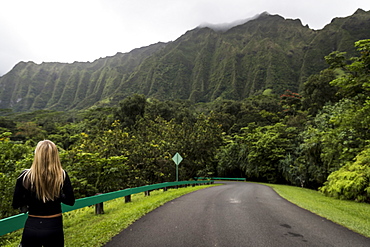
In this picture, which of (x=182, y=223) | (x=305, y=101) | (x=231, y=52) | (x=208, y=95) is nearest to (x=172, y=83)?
(x=208, y=95)

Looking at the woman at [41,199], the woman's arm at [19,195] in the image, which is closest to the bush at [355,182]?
the woman at [41,199]

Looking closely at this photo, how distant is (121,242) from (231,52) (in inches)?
7512

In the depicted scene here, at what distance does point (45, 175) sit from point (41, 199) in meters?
0.28

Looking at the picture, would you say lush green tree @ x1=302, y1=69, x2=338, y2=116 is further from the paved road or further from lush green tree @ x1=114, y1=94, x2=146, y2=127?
the paved road

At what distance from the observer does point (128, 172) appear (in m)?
18.8

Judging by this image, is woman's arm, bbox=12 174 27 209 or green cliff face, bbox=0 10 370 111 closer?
woman's arm, bbox=12 174 27 209

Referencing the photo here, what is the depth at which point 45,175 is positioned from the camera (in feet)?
9.17

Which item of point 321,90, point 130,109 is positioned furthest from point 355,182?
point 130,109

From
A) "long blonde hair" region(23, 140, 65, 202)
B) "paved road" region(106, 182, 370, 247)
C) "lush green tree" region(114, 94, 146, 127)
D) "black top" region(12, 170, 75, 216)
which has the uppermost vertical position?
"lush green tree" region(114, 94, 146, 127)

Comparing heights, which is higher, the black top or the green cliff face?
the green cliff face

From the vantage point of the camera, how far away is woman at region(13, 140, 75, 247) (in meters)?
2.72

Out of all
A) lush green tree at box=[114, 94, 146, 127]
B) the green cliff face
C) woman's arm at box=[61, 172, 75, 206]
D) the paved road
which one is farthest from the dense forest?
the green cliff face

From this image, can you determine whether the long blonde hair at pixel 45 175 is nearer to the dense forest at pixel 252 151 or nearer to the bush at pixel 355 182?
the dense forest at pixel 252 151

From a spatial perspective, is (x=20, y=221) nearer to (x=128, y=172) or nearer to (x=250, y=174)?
(x=128, y=172)
